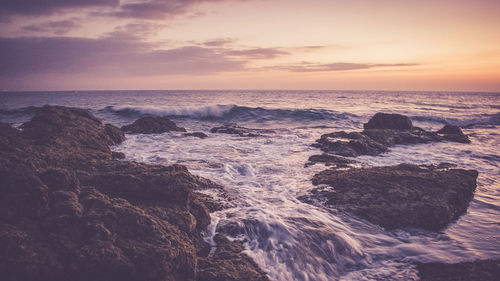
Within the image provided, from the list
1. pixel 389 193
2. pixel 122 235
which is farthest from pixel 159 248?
pixel 389 193

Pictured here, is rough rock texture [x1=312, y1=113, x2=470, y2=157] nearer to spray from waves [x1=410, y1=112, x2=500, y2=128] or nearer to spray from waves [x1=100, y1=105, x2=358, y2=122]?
spray from waves [x1=100, y1=105, x2=358, y2=122]

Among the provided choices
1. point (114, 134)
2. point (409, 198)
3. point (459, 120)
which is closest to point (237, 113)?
point (114, 134)

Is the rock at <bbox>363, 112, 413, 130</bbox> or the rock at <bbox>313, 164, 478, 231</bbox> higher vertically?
the rock at <bbox>363, 112, 413, 130</bbox>

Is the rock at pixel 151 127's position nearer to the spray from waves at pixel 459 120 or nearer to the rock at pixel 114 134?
the rock at pixel 114 134

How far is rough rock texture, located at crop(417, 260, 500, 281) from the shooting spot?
329 centimetres

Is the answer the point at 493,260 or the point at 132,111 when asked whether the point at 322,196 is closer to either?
the point at 493,260

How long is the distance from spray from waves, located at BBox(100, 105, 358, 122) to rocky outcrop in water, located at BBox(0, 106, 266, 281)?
21.2 m

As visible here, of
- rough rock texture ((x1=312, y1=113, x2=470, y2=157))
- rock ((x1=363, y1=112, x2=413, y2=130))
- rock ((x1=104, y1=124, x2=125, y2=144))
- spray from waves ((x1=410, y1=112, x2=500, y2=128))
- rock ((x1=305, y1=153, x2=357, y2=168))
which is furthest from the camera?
spray from waves ((x1=410, y1=112, x2=500, y2=128))

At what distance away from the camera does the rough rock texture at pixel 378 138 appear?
9.55m

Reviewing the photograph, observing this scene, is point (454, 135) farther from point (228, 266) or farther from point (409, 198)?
point (228, 266)

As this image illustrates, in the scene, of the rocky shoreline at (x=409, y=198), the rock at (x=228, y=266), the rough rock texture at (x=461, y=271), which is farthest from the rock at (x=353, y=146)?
the rock at (x=228, y=266)

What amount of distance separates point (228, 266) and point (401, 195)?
A: 3448 mm

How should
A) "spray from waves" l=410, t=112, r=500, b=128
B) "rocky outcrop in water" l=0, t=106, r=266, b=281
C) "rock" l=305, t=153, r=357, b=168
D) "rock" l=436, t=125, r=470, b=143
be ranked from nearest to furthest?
"rocky outcrop in water" l=0, t=106, r=266, b=281, "rock" l=305, t=153, r=357, b=168, "rock" l=436, t=125, r=470, b=143, "spray from waves" l=410, t=112, r=500, b=128

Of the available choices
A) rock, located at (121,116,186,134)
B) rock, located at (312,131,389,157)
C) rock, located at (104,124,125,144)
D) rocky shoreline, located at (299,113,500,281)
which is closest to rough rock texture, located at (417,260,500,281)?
rocky shoreline, located at (299,113,500,281)
